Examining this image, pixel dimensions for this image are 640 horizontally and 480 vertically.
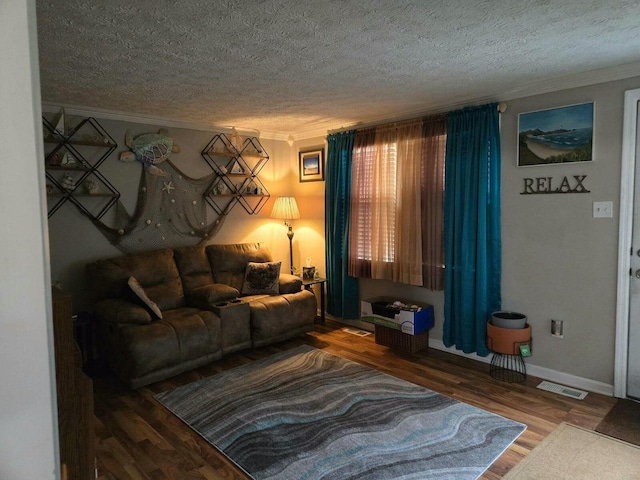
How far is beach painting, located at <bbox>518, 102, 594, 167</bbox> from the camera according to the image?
9.88ft

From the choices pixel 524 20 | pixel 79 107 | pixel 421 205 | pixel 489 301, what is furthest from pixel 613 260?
pixel 79 107

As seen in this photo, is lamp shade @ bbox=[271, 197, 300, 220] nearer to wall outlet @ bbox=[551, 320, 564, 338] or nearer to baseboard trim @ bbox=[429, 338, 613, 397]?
baseboard trim @ bbox=[429, 338, 613, 397]

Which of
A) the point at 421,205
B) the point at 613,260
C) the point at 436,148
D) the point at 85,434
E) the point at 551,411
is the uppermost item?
the point at 436,148

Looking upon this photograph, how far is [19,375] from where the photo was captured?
615 mm

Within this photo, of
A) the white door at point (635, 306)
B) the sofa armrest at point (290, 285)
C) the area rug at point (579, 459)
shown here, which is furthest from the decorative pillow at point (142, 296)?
the white door at point (635, 306)

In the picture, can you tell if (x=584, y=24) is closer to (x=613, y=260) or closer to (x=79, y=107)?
(x=613, y=260)

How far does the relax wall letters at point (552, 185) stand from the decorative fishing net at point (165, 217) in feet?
10.3

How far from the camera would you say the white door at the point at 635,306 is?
9.36 ft

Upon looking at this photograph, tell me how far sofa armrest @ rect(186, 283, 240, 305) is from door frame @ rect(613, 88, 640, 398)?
123 inches

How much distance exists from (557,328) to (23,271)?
3.57 m

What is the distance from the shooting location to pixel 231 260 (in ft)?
14.7

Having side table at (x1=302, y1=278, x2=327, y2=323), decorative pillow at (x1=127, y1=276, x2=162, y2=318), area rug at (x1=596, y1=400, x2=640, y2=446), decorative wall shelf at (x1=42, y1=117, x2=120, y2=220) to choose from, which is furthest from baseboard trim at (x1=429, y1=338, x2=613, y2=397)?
decorative wall shelf at (x1=42, y1=117, x2=120, y2=220)

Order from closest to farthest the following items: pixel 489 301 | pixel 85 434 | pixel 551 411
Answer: pixel 85 434 → pixel 551 411 → pixel 489 301

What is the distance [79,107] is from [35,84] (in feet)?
11.9
